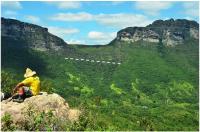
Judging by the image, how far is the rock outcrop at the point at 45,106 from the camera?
1977 centimetres

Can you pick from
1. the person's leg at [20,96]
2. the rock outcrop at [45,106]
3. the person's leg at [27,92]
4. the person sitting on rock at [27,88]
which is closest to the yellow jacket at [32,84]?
the person sitting on rock at [27,88]

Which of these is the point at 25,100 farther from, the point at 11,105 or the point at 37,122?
the point at 37,122

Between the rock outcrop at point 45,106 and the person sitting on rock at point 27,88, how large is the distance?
31 cm

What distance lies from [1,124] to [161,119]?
7150 inches

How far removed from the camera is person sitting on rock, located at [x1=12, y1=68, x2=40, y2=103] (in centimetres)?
2109

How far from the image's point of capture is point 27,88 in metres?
21.4

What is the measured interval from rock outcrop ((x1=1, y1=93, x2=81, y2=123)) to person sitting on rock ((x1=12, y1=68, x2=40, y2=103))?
31cm

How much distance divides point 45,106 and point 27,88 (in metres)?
1.60

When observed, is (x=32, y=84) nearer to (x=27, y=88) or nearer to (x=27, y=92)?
(x=27, y=88)

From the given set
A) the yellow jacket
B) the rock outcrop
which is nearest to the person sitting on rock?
the yellow jacket

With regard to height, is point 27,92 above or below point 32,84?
below

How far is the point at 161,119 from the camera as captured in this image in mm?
195000

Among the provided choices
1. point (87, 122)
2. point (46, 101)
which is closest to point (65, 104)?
point (46, 101)

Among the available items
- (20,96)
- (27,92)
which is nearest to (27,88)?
(27,92)
